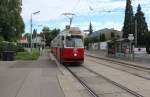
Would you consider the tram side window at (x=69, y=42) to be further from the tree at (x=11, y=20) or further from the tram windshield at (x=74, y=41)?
the tree at (x=11, y=20)

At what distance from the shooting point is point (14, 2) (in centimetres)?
8038

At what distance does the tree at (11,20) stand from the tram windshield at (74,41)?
38206 mm

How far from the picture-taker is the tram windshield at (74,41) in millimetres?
35500

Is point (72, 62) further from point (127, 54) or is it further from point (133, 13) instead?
point (133, 13)

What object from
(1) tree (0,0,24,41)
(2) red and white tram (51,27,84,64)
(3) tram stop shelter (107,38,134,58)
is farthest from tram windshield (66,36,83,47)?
(1) tree (0,0,24,41)

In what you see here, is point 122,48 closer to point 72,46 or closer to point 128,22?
point 72,46

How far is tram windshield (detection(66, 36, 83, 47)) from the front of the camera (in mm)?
35500

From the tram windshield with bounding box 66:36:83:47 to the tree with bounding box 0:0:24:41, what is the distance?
38206mm

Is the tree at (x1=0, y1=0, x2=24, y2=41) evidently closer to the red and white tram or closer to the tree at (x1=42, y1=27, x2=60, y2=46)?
the red and white tram

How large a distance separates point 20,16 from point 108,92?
6996 centimetres

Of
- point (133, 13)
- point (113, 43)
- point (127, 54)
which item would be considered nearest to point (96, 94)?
point (127, 54)

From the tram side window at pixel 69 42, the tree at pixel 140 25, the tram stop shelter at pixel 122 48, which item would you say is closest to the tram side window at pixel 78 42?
the tram side window at pixel 69 42

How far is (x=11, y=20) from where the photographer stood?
3115 inches

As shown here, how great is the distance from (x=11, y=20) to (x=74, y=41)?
4545 centimetres
